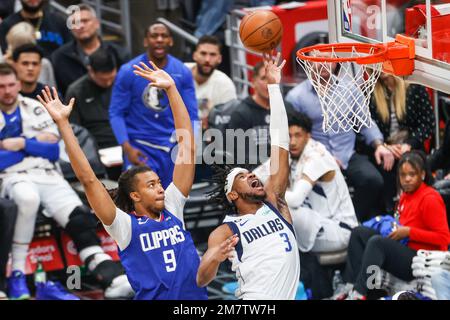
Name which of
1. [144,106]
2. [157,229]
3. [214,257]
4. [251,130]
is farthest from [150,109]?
[214,257]

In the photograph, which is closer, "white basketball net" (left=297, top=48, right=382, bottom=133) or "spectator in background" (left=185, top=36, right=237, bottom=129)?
"white basketball net" (left=297, top=48, right=382, bottom=133)

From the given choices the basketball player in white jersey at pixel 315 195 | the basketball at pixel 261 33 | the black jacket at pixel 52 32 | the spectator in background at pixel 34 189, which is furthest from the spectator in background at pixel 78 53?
the basketball at pixel 261 33

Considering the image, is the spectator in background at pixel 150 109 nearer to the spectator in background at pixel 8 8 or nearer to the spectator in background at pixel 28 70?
the spectator in background at pixel 28 70

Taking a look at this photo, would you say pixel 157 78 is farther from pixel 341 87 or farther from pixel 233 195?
pixel 341 87

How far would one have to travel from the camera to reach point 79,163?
21.8ft

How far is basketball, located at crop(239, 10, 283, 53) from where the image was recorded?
790 centimetres

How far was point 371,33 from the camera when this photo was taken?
365 inches

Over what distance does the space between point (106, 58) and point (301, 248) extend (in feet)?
8.15

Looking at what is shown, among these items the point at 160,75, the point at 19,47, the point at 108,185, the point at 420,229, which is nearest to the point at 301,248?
the point at 420,229

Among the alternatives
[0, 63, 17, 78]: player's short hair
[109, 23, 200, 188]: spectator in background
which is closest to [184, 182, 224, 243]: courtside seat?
[109, 23, 200, 188]: spectator in background

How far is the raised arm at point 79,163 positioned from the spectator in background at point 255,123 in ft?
8.34

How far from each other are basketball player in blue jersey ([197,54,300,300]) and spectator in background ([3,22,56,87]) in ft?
10.8

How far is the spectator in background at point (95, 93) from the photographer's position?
9.84m

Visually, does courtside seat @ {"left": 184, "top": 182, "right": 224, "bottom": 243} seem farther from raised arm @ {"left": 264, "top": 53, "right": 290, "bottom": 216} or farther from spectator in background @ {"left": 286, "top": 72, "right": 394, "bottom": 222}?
raised arm @ {"left": 264, "top": 53, "right": 290, "bottom": 216}
